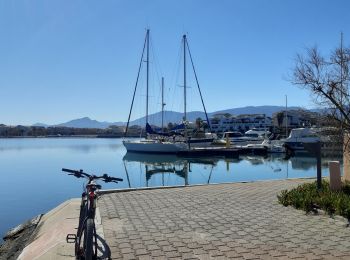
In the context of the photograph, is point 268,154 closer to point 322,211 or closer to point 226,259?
point 322,211

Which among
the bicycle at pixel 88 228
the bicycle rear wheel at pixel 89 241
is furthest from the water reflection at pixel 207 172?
the bicycle rear wheel at pixel 89 241

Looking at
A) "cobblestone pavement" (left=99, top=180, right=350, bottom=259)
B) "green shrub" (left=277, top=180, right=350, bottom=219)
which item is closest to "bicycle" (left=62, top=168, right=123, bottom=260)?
"cobblestone pavement" (left=99, top=180, right=350, bottom=259)

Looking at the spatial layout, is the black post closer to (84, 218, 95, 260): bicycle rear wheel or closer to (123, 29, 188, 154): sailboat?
(84, 218, 95, 260): bicycle rear wheel

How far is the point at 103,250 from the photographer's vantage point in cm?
618

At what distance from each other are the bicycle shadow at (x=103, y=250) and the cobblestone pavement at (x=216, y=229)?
0.30 feet

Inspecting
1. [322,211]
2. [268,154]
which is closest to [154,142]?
[268,154]

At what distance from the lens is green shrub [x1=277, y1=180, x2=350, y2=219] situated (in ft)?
27.8

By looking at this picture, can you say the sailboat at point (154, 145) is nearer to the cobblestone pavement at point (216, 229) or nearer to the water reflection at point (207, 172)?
the water reflection at point (207, 172)

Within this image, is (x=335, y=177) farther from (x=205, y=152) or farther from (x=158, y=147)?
→ (x=158, y=147)

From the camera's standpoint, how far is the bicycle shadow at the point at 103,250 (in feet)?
19.3

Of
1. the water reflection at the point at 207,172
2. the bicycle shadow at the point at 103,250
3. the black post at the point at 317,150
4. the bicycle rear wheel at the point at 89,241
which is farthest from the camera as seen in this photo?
the water reflection at the point at 207,172

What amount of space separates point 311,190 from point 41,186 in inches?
730

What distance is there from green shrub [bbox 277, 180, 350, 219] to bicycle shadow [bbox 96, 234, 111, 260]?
4739mm

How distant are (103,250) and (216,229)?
7.52ft
